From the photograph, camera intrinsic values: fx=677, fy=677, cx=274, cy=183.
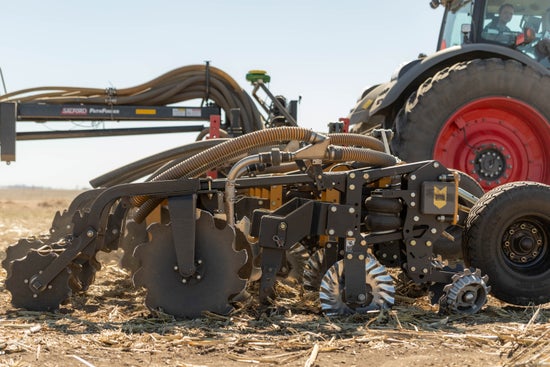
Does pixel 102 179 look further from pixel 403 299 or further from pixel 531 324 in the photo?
pixel 531 324

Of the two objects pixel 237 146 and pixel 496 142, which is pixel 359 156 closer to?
pixel 237 146

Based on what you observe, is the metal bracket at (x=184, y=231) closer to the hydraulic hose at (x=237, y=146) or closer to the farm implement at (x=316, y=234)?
the farm implement at (x=316, y=234)

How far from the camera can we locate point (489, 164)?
6.45 m

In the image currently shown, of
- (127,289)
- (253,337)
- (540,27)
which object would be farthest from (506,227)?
(540,27)

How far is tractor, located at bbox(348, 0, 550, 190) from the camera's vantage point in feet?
20.9

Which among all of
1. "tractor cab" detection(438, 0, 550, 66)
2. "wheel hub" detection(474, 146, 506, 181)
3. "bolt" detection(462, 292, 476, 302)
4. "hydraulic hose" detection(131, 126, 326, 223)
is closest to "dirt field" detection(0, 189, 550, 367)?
"bolt" detection(462, 292, 476, 302)

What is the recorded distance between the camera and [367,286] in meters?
4.23

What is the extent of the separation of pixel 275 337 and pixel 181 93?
17.0 ft

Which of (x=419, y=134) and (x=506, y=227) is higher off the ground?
(x=419, y=134)

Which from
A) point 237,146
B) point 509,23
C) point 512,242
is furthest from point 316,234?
point 509,23

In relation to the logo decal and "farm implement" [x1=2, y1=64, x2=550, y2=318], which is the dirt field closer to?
"farm implement" [x1=2, y1=64, x2=550, y2=318]

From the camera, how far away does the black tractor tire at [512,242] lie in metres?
4.48

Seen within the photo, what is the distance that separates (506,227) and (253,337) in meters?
1.93

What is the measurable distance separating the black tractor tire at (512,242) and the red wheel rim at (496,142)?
1.83 metres
